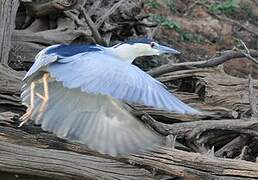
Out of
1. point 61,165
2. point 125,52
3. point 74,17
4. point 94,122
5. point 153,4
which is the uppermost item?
point 153,4

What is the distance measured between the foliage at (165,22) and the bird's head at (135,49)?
7.35 ft

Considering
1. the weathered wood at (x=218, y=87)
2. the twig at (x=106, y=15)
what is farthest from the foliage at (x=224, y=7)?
the weathered wood at (x=218, y=87)

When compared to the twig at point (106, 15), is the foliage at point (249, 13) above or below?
above

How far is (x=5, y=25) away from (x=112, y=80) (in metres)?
1.31

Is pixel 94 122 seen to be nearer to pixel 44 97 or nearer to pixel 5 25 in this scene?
pixel 44 97

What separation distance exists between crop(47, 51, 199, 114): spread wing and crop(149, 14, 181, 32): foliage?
104 inches

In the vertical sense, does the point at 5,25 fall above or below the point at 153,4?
below

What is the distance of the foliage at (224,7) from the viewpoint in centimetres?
541

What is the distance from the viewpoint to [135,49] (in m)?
2.68

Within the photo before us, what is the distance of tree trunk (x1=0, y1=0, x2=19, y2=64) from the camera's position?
339 centimetres

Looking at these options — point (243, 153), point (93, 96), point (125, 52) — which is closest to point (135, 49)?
point (125, 52)

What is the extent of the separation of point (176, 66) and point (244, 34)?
5.69 ft

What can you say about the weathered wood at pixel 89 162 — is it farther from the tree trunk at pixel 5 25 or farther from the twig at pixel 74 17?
the twig at pixel 74 17

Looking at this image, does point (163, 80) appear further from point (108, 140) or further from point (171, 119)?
point (108, 140)
